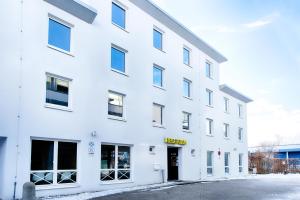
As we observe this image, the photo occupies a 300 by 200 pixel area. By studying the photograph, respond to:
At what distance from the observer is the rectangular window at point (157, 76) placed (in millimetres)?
23500

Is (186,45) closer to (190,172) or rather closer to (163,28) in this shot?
(163,28)

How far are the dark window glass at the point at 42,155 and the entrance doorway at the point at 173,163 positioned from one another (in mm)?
11303

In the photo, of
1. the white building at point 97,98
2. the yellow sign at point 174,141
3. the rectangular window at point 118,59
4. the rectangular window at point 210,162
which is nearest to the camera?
the white building at point 97,98

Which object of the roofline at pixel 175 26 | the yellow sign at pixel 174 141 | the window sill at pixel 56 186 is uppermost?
the roofline at pixel 175 26

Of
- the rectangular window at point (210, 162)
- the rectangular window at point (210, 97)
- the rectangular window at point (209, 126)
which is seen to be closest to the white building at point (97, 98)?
the rectangular window at point (210, 162)

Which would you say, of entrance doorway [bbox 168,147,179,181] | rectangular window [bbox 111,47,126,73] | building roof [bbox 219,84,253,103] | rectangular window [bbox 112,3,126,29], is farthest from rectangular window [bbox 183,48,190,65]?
rectangular window [bbox 111,47,126,73]

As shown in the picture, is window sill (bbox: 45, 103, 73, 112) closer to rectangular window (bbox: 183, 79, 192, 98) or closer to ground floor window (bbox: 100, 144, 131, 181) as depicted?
ground floor window (bbox: 100, 144, 131, 181)

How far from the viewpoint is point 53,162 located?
50.4 feet

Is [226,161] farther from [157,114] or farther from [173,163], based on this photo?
[157,114]

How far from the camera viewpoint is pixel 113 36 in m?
19.7

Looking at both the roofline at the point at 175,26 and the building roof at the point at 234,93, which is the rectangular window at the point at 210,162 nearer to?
the building roof at the point at 234,93

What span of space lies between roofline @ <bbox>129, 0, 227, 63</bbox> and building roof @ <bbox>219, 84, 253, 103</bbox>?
2587mm

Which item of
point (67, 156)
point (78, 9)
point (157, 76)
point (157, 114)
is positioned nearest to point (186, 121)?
point (157, 114)

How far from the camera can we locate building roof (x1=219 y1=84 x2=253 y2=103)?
110 ft
